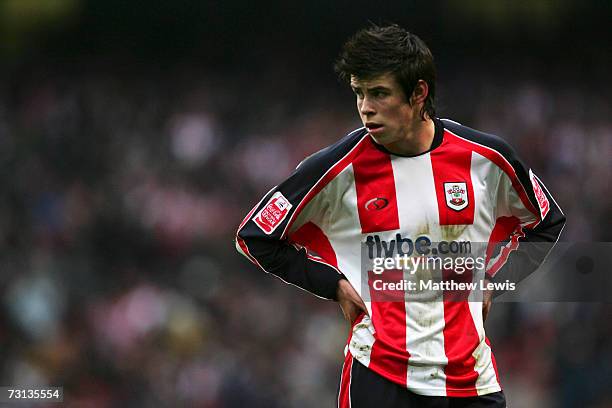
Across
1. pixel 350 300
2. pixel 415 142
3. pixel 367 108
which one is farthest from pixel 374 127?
pixel 350 300

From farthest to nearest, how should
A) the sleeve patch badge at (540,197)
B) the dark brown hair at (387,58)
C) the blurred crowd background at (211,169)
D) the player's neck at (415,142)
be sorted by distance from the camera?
the blurred crowd background at (211,169)
the sleeve patch badge at (540,197)
the player's neck at (415,142)
the dark brown hair at (387,58)

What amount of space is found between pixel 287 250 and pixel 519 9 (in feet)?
21.8

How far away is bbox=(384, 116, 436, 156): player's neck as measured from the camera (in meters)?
3.17

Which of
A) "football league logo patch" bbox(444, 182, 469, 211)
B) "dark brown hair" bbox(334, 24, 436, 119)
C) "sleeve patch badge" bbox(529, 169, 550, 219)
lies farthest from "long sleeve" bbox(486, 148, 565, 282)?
"dark brown hair" bbox(334, 24, 436, 119)

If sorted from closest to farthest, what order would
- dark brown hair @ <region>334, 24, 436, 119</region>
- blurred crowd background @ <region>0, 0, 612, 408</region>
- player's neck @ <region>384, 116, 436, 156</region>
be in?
dark brown hair @ <region>334, 24, 436, 119</region> → player's neck @ <region>384, 116, 436, 156</region> → blurred crowd background @ <region>0, 0, 612, 408</region>

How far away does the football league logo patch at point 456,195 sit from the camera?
10.3 ft

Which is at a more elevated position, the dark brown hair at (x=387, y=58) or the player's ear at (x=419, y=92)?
the dark brown hair at (x=387, y=58)

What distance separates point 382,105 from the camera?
3.07m

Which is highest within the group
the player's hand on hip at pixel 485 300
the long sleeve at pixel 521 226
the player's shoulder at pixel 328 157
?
the player's shoulder at pixel 328 157

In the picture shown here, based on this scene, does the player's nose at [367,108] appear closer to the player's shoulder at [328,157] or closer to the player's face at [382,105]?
the player's face at [382,105]

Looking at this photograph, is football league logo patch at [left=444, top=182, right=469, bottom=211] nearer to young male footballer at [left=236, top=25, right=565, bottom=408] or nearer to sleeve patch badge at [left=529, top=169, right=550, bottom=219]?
young male footballer at [left=236, top=25, right=565, bottom=408]

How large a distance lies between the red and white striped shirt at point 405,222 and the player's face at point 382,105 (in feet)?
0.40

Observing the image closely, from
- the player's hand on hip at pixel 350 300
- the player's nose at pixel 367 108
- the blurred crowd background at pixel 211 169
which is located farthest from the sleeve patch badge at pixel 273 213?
the blurred crowd background at pixel 211 169

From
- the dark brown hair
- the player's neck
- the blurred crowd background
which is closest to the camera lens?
the dark brown hair
